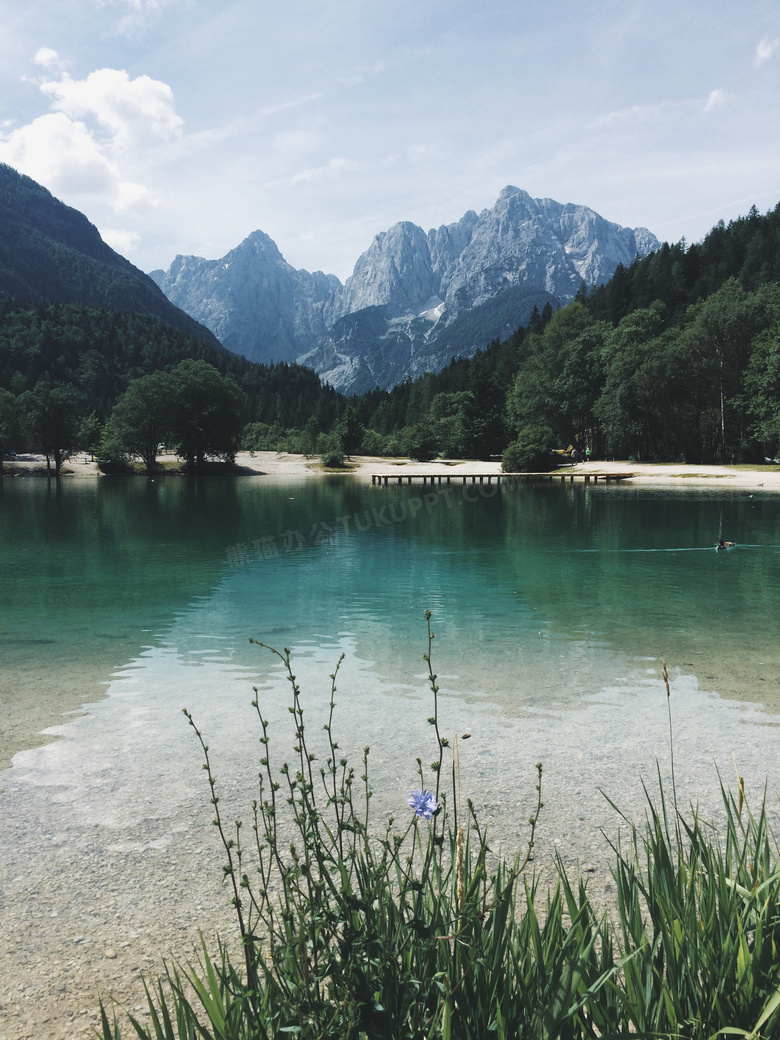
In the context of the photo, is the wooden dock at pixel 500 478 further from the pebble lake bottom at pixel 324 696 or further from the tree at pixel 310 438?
the tree at pixel 310 438

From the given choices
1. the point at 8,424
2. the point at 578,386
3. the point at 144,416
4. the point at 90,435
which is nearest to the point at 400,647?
the point at 578,386

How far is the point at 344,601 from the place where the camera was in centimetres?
1738

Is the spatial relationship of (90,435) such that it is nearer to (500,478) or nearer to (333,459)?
(333,459)

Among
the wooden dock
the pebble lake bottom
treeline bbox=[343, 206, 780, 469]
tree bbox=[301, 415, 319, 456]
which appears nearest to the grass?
the pebble lake bottom

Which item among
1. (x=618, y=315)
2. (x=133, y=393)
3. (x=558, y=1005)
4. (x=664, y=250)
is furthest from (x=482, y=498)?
(x=664, y=250)

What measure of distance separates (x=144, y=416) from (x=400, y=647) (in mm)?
89109

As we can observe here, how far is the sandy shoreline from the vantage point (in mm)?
59250

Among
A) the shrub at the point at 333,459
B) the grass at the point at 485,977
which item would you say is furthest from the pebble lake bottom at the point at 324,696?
the shrub at the point at 333,459

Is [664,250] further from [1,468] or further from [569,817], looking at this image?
[569,817]

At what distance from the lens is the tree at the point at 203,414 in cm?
9625

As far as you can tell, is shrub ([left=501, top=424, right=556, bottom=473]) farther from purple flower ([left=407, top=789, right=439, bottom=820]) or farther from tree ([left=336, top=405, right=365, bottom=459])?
purple flower ([left=407, top=789, right=439, bottom=820])

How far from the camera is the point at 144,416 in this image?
93438 millimetres

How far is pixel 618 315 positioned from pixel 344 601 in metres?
108

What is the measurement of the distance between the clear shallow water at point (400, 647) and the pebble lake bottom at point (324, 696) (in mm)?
56
